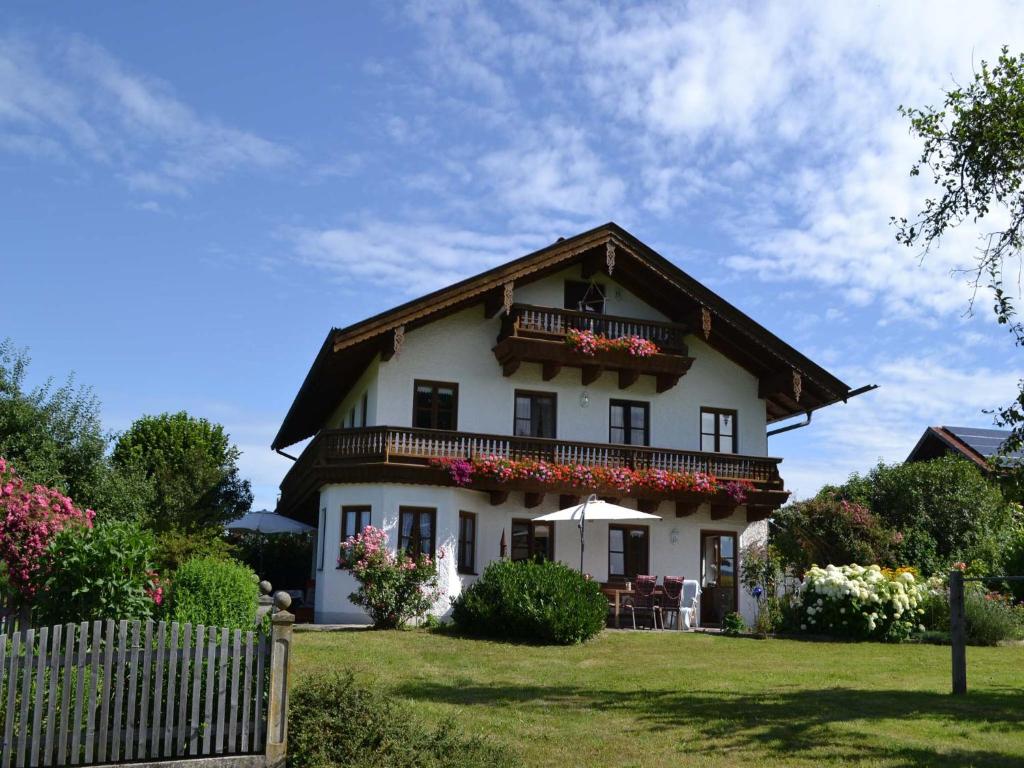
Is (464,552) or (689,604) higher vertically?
(464,552)

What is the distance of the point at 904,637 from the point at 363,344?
13.2 m

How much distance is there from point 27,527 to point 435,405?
13.0 meters

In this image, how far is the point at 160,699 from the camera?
8.33 meters

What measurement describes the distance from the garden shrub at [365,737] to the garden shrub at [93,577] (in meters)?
2.21

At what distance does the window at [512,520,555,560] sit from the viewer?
80.2 feet

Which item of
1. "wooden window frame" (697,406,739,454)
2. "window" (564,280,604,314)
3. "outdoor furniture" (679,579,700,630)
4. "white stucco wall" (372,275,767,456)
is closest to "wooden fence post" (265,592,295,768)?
"white stucco wall" (372,275,767,456)

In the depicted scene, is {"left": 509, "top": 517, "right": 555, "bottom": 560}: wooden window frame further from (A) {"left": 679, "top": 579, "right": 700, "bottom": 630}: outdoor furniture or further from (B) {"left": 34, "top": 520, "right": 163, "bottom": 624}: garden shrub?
(B) {"left": 34, "top": 520, "right": 163, "bottom": 624}: garden shrub

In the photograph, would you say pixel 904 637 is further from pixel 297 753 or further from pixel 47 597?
pixel 47 597

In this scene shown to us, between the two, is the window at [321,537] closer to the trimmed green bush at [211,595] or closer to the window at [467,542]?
the window at [467,542]

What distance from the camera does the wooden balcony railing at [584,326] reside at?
24.3 meters

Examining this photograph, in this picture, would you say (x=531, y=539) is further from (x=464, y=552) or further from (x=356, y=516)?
(x=356, y=516)

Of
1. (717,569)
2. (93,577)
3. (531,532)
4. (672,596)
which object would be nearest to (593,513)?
(672,596)

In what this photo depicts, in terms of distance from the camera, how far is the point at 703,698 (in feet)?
38.5

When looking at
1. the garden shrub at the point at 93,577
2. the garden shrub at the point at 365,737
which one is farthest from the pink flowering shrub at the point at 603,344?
the garden shrub at the point at 365,737
